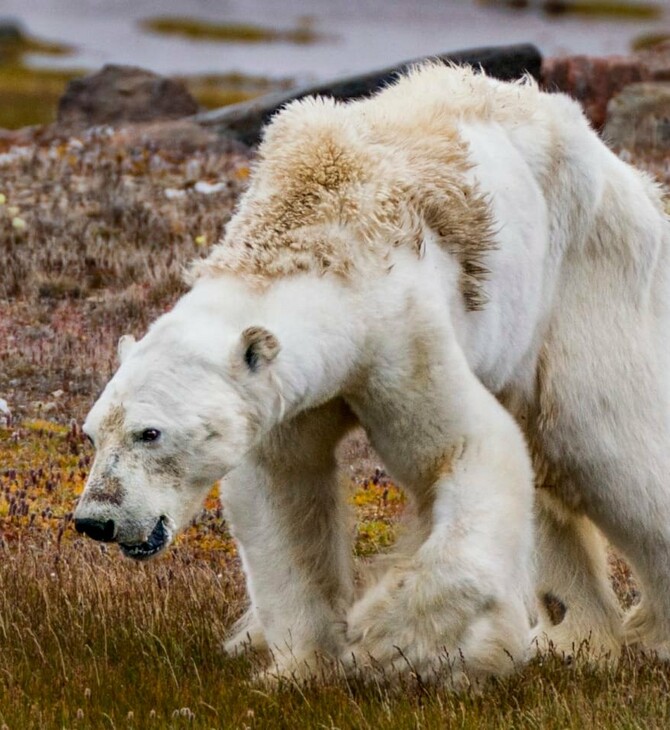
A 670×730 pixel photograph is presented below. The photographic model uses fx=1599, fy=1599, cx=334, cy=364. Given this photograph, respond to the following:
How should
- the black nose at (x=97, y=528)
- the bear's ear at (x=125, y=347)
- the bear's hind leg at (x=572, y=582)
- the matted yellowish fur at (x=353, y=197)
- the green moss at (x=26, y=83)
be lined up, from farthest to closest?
the green moss at (x=26, y=83) → the bear's hind leg at (x=572, y=582) → the matted yellowish fur at (x=353, y=197) → the bear's ear at (x=125, y=347) → the black nose at (x=97, y=528)

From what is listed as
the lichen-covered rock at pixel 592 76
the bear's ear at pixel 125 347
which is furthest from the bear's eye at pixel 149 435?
the lichen-covered rock at pixel 592 76

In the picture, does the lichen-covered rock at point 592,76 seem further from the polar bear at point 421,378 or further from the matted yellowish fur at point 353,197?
the matted yellowish fur at point 353,197

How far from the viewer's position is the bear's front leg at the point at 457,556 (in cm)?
470

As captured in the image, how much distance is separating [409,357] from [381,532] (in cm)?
299

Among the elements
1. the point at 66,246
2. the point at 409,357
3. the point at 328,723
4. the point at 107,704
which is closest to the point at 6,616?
the point at 107,704

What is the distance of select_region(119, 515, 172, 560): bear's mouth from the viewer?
4.24 meters

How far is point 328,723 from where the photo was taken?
4621mm

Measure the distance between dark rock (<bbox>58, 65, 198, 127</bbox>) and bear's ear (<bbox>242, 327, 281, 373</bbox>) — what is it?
16470mm

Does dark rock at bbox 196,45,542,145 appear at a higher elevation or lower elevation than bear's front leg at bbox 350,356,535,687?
lower

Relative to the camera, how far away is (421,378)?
183 inches

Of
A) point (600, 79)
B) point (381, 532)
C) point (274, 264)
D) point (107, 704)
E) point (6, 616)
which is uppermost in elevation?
point (274, 264)

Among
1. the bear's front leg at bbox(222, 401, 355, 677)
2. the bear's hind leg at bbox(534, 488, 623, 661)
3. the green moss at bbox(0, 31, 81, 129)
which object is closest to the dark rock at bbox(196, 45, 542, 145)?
the bear's hind leg at bbox(534, 488, 623, 661)

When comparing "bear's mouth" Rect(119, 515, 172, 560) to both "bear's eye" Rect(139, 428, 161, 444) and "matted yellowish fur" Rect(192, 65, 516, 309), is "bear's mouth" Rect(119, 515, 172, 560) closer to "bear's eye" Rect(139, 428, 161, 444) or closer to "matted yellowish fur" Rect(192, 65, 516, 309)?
"bear's eye" Rect(139, 428, 161, 444)

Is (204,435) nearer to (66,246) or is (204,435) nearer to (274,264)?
(274,264)
